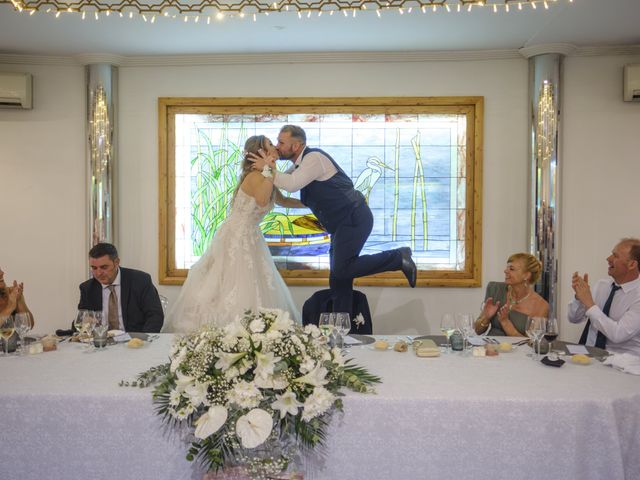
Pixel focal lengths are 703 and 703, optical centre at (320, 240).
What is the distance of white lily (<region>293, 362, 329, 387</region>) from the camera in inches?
76.0

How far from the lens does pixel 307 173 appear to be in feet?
15.0

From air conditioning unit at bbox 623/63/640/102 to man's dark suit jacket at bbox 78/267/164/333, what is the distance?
3.88m

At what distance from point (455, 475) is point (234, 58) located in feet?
14.4

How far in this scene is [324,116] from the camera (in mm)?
5789

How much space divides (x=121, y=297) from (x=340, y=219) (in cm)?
161

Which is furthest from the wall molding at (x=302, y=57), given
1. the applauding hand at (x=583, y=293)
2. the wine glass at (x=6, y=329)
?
the wine glass at (x=6, y=329)

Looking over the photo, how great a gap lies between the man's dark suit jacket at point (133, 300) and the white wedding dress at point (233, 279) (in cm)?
38

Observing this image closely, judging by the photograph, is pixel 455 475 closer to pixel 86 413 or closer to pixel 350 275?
pixel 86 413

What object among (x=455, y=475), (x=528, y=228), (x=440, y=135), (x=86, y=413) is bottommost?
(x=455, y=475)

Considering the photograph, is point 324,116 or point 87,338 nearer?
point 87,338

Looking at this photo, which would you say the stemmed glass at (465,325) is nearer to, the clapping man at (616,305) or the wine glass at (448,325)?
the wine glass at (448,325)

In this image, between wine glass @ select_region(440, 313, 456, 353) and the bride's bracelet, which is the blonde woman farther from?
the bride's bracelet

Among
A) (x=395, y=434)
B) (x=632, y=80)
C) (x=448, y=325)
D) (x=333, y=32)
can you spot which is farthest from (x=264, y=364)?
(x=632, y=80)

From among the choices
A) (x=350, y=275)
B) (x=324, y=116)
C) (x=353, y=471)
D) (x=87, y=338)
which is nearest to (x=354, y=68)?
(x=324, y=116)
